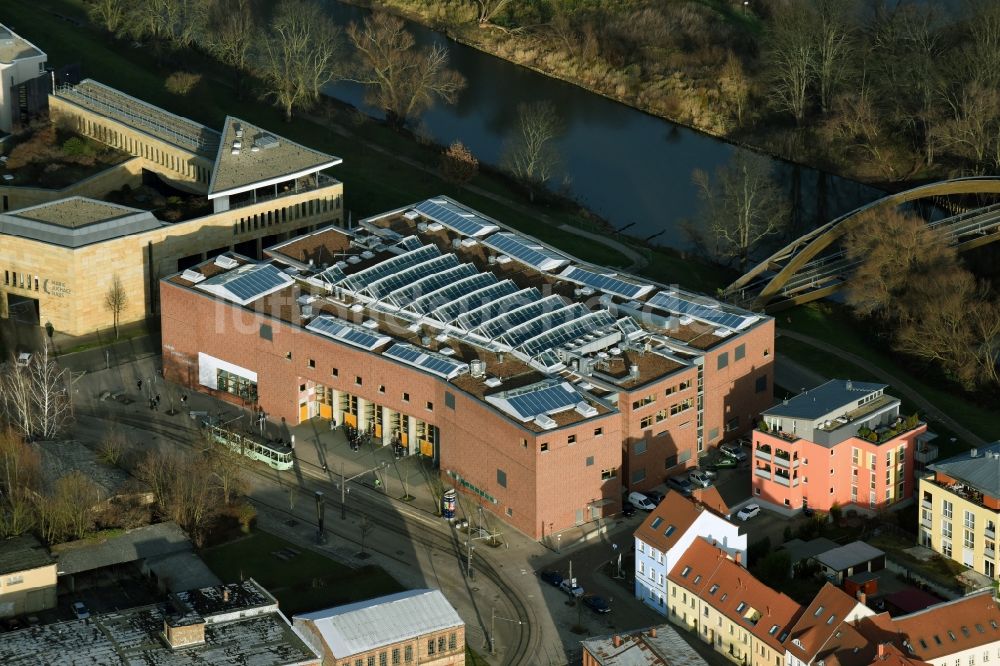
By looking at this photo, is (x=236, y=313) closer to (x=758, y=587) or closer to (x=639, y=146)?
(x=758, y=587)

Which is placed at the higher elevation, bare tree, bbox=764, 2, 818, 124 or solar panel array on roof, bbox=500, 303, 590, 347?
bare tree, bbox=764, 2, 818, 124

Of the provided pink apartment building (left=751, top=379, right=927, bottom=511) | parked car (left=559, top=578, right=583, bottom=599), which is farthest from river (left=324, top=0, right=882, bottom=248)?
parked car (left=559, top=578, right=583, bottom=599)

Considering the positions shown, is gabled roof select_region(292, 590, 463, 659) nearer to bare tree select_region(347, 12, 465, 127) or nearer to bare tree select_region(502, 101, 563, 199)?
bare tree select_region(502, 101, 563, 199)

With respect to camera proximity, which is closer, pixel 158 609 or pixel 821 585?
pixel 158 609

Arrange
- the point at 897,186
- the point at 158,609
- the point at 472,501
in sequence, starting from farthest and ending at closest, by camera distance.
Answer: the point at 897,186, the point at 472,501, the point at 158,609

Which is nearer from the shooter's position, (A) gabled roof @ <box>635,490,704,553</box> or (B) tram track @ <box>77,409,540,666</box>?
(B) tram track @ <box>77,409,540,666</box>

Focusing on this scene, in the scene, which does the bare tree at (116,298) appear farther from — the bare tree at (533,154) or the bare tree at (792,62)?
the bare tree at (792,62)

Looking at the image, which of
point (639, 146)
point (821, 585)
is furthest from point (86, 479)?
point (639, 146)

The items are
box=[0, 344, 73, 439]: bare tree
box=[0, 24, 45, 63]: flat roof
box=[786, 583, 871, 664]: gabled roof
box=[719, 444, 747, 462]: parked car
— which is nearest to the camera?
box=[786, 583, 871, 664]: gabled roof
